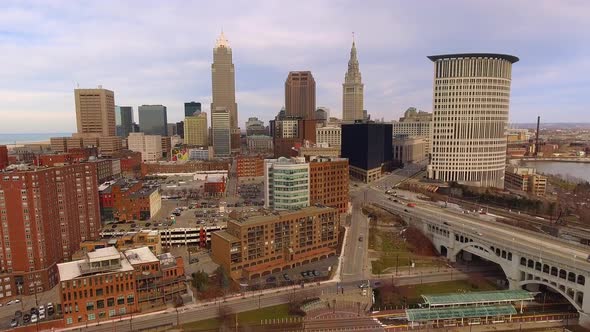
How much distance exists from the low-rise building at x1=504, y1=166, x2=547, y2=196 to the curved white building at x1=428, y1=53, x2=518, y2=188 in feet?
22.2

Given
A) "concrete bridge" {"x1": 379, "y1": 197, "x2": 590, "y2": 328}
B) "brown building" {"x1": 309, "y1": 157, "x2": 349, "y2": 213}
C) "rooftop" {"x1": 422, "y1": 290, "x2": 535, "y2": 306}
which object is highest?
"brown building" {"x1": 309, "y1": 157, "x2": 349, "y2": 213}

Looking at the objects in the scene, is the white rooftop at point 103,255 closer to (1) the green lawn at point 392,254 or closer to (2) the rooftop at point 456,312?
(1) the green lawn at point 392,254

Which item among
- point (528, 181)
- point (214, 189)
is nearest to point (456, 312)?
point (214, 189)

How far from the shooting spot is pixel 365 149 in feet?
538

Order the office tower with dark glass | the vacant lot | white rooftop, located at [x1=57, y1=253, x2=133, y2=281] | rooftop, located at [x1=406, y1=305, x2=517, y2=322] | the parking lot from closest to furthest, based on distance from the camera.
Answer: the parking lot, rooftop, located at [x1=406, y1=305, x2=517, y2=322], white rooftop, located at [x1=57, y1=253, x2=133, y2=281], the vacant lot, the office tower with dark glass

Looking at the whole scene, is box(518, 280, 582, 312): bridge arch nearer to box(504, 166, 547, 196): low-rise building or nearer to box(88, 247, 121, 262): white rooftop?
box(88, 247, 121, 262): white rooftop

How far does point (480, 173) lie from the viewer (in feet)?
508

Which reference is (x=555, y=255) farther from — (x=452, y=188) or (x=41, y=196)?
(x=41, y=196)

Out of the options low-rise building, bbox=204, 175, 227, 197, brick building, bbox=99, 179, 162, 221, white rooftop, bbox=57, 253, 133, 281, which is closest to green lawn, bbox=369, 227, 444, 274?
white rooftop, bbox=57, 253, 133, 281

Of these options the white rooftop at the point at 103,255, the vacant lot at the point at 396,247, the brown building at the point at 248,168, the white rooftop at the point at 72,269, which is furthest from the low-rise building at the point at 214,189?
the white rooftop at the point at 103,255

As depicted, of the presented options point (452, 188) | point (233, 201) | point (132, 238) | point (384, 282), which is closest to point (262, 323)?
point (384, 282)

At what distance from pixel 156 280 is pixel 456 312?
158 feet

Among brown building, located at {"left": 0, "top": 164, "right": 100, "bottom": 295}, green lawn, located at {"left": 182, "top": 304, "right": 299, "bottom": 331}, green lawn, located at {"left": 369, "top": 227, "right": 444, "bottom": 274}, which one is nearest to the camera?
green lawn, located at {"left": 182, "top": 304, "right": 299, "bottom": 331}

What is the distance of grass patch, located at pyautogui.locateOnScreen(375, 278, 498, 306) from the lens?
2569 inches
